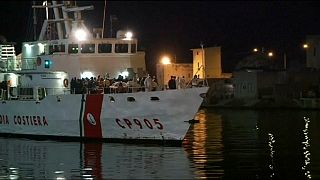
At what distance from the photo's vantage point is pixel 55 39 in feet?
115

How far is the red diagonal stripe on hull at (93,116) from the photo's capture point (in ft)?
96.4

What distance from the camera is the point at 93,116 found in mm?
29547

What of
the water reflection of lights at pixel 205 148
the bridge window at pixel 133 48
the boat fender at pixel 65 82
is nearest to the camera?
the water reflection of lights at pixel 205 148

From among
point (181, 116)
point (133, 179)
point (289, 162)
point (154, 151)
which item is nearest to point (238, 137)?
point (181, 116)

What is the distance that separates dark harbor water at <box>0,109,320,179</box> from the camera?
66.5ft

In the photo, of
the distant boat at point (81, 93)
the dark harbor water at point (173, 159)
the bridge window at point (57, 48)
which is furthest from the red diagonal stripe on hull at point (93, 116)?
Result: the bridge window at point (57, 48)

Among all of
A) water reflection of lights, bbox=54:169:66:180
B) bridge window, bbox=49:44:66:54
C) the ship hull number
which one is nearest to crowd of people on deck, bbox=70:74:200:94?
the ship hull number

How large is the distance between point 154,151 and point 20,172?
6.87m

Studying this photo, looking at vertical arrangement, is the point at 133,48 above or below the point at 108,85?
above

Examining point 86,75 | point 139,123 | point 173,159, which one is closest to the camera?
point 173,159

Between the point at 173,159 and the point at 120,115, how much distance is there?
5.75m

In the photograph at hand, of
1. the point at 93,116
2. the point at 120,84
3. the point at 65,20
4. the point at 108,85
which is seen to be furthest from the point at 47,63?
the point at 120,84

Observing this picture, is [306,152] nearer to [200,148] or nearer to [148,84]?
[200,148]

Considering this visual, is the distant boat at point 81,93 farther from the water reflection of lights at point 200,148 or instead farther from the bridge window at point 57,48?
the water reflection of lights at point 200,148
